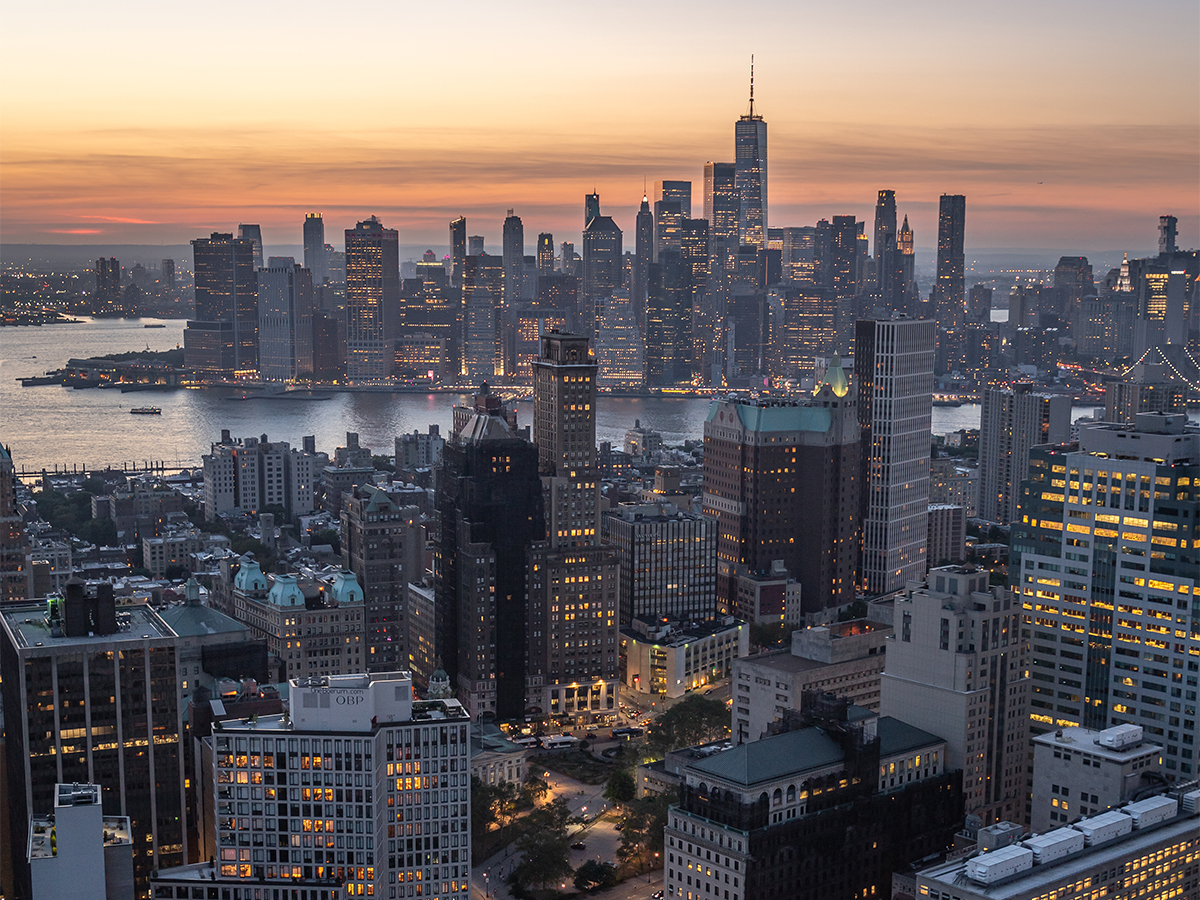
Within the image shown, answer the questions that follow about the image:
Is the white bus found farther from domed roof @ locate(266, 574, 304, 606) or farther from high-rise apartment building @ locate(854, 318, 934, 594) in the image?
high-rise apartment building @ locate(854, 318, 934, 594)

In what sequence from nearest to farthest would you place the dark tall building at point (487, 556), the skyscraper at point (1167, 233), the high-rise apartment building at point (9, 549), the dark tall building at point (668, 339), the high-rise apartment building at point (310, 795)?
the high-rise apartment building at point (310, 795)
the dark tall building at point (487, 556)
the high-rise apartment building at point (9, 549)
the skyscraper at point (1167, 233)
the dark tall building at point (668, 339)

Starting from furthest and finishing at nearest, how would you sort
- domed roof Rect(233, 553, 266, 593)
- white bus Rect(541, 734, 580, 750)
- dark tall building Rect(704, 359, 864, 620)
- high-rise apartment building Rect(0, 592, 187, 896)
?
dark tall building Rect(704, 359, 864, 620), domed roof Rect(233, 553, 266, 593), white bus Rect(541, 734, 580, 750), high-rise apartment building Rect(0, 592, 187, 896)

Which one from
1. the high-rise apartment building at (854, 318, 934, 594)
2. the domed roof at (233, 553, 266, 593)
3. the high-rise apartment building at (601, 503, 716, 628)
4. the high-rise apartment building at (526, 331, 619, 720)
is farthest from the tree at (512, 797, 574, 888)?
the high-rise apartment building at (854, 318, 934, 594)

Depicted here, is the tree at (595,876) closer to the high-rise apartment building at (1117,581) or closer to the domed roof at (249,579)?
the high-rise apartment building at (1117,581)

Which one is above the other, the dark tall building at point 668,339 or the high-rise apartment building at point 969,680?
the dark tall building at point 668,339

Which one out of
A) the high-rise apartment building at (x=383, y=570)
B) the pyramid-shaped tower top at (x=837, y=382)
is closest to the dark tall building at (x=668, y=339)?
the pyramid-shaped tower top at (x=837, y=382)

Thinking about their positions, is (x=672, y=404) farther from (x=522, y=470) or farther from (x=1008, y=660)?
(x=1008, y=660)

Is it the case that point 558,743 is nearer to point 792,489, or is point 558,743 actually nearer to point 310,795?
point 792,489
